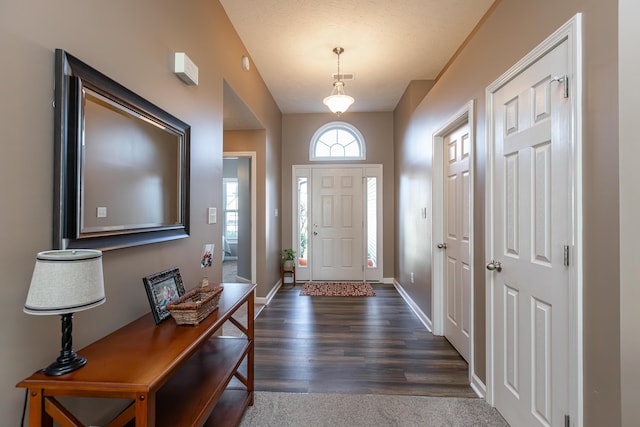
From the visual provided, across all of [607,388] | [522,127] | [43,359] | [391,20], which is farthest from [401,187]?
[43,359]

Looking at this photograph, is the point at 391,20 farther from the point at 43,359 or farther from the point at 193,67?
the point at 43,359

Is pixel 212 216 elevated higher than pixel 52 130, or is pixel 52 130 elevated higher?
pixel 52 130

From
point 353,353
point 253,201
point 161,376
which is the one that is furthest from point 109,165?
point 253,201

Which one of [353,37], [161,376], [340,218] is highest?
[353,37]

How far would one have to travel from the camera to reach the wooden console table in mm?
860

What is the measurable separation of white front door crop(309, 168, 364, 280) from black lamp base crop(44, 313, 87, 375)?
14.5ft

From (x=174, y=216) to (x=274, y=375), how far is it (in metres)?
1.47

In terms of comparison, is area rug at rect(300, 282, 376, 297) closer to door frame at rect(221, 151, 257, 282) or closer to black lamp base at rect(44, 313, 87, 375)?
door frame at rect(221, 151, 257, 282)

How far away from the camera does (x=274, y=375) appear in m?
2.36

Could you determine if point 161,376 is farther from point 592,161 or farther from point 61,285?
point 592,161

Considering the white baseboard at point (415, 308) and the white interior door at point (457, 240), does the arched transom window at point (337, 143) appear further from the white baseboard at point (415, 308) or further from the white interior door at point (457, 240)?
the white interior door at point (457, 240)

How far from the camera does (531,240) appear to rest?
5.25 feet

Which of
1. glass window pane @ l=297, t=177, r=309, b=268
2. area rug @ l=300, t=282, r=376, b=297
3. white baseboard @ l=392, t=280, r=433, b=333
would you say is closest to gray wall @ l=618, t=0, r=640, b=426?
white baseboard @ l=392, t=280, r=433, b=333

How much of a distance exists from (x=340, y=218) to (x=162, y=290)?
406cm
